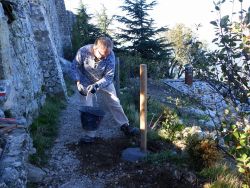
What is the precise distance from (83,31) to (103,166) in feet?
50.1

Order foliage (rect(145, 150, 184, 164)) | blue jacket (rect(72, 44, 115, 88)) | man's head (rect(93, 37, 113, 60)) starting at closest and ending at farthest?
foliage (rect(145, 150, 184, 164)), man's head (rect(93, 37, 113, 60)), blue jacket (rect(72, 44, 115, 88))

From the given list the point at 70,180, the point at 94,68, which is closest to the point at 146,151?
the point at 70,180

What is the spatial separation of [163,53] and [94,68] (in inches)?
473

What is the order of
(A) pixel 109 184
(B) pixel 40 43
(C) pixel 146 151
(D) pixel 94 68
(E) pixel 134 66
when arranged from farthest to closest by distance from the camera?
(E) pixel 134 66 < (B) pixel 40 43 < (D) pixel 94 68 < (C) pixel 146 151 < (A) pixel 109 184

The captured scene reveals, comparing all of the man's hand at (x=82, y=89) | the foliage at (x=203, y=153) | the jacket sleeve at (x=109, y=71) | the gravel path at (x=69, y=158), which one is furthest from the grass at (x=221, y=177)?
the man's hand at (x=82, y=89)

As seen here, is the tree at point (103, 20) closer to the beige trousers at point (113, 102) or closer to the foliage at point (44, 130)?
the foliage at point (44, 130)

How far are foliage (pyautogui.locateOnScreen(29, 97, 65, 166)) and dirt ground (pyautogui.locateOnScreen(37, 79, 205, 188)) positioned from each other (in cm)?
12

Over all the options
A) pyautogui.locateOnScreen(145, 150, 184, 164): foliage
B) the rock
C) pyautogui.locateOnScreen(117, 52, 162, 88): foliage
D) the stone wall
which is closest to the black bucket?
the stone wall

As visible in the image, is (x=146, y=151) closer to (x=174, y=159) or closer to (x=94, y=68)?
(x=174, y=159)

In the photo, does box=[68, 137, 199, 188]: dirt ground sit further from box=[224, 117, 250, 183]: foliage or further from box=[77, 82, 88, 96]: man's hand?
box=[224, 117, 250, 183]: foliage

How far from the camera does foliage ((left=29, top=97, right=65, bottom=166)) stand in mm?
4867

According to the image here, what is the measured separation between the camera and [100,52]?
211 inches

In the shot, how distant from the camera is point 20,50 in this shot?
6195 mm

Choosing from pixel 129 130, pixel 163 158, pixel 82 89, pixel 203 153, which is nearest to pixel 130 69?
pixel 129 130
